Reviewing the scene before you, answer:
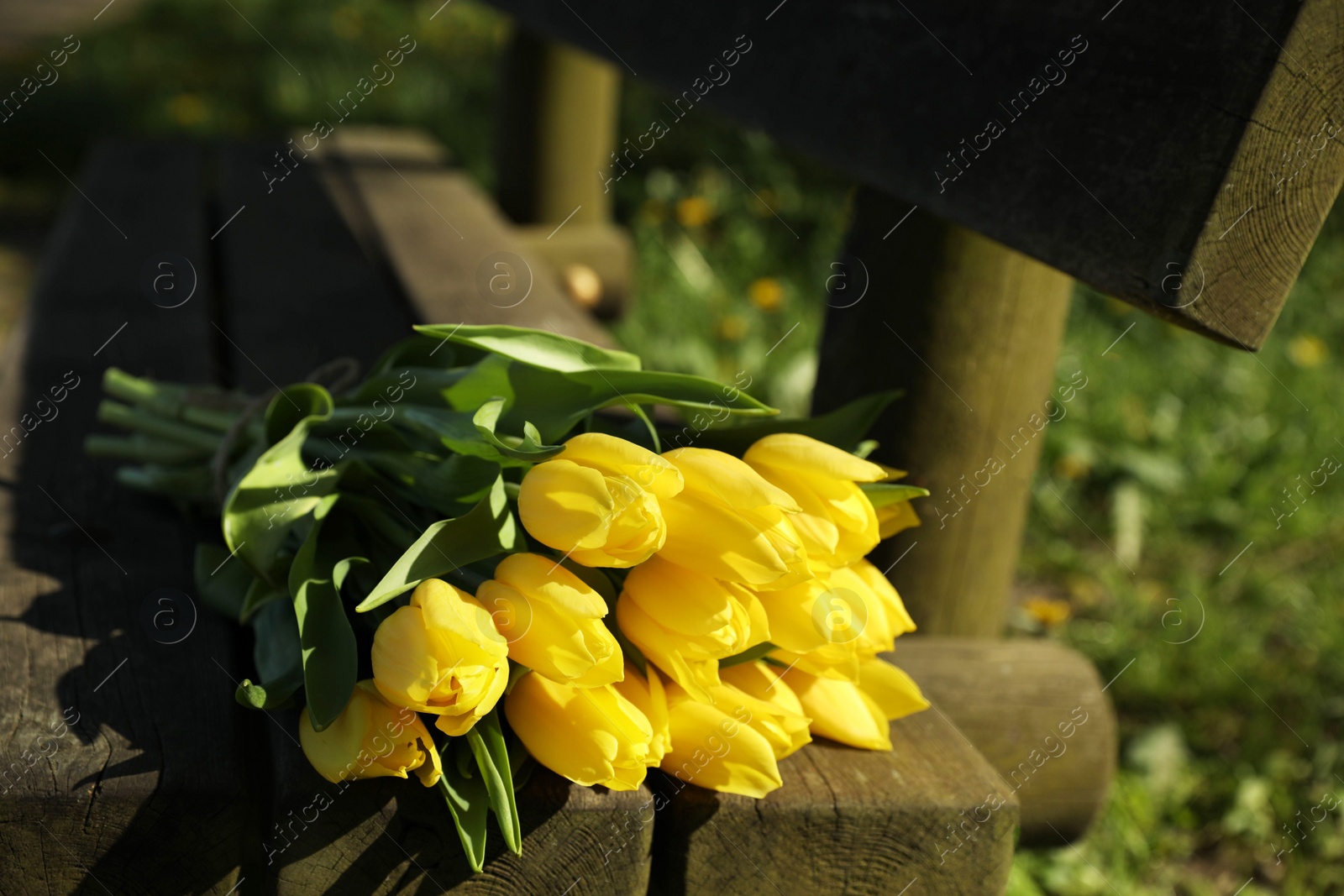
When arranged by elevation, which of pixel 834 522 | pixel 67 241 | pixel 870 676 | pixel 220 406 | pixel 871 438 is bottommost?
pixel 871 438

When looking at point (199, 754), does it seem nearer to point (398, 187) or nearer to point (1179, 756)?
point (1179, 756)

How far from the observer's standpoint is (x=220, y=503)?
1062 millimetres

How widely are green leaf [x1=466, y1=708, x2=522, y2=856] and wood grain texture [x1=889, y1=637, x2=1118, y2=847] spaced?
705 mm

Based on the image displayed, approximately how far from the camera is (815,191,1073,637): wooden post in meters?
1.33

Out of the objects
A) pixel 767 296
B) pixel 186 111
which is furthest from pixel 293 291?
pixel 186 111

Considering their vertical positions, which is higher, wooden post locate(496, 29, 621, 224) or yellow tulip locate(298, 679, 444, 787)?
yellow tulip locate(298, 679, 444, 787)

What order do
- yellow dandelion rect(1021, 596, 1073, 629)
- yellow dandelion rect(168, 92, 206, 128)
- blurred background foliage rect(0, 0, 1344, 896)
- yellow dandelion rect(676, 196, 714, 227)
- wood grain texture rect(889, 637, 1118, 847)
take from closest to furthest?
wood grain texture rect(889, 637, 1118, 847)
blurred background foliage rect(0, 0, 1344, 896)
yellow dandelion rect(1021, 596, 1073, 629)
yellow dandelion rect(676, 196, 714, 227)
yellow dandelion rect(168, 92, 206, 128)

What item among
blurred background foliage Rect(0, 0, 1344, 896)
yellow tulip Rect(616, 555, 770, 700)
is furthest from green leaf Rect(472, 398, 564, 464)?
blurred background foliage Rect(0, 0, 1344, 896)

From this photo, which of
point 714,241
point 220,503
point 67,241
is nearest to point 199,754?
point 220,503

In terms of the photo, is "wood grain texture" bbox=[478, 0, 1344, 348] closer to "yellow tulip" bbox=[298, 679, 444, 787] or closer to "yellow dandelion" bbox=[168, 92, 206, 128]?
"yellow tulip" bbox=[298, 679, 444, 787]

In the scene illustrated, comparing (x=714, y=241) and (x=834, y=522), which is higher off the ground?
(x=834, y=522)

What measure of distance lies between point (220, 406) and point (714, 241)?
121 inches

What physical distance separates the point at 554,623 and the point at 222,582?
41 cm

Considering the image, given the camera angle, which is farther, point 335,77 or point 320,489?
point 335,77
